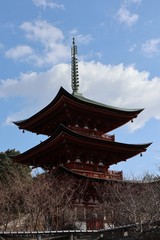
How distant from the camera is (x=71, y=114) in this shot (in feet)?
104

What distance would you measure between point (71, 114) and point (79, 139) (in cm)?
324

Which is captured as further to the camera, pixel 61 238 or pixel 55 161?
pixel 55 161

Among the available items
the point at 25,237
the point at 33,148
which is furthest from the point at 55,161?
the point at 25,237

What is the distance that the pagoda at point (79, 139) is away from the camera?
29.6 meters

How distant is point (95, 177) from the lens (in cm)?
2842

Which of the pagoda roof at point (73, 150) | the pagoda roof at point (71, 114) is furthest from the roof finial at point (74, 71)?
the pagoda roof at point (73, 150)

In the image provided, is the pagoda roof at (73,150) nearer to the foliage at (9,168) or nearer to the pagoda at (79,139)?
the pagoda at (79,139)

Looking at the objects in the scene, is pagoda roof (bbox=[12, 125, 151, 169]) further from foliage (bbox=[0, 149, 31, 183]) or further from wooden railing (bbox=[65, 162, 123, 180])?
foliage (bbox=[0, 149, 31, 183])

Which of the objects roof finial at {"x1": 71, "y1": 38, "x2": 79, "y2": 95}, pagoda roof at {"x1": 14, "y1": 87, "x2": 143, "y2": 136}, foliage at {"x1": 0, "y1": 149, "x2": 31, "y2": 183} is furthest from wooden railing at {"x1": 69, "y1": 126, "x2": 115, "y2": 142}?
foliage at {"x1": 0, "y1": 149, "x2": 31, "y2": 183}

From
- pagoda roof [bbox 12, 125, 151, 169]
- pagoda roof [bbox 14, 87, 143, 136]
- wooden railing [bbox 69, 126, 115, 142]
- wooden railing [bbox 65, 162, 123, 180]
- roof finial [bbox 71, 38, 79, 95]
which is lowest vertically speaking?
wooden railing [bbox 65, 162, 123, 180]

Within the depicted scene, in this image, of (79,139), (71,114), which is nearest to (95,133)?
(71,114)

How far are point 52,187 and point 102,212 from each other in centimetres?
368

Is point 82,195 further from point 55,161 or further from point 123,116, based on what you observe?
point 123,116

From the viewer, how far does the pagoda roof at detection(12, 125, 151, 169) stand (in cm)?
2906
